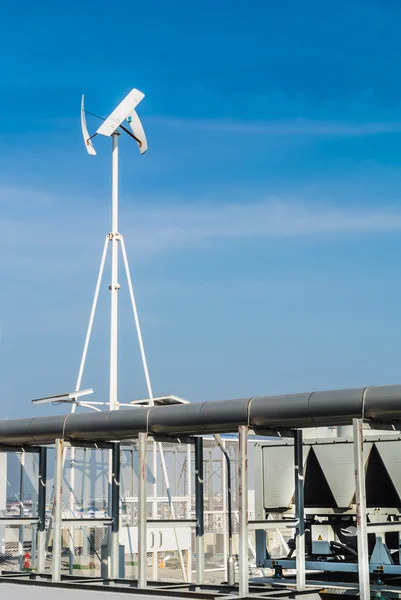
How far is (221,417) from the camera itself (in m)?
16.2

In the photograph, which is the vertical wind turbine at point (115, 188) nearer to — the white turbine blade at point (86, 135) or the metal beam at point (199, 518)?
the white turbine blade at point (86, 135)

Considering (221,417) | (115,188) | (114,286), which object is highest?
(115,188)

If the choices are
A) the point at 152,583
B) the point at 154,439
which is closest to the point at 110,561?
the point at 152,583

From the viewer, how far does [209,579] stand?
2920 centimetres

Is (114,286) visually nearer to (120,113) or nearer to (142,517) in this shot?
A: (120,113)

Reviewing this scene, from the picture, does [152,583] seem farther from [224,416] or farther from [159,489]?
[159,489]

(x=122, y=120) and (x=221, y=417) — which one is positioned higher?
(x=122, y=120)

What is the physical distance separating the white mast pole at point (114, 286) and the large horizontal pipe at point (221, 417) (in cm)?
656

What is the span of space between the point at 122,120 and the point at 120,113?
24 cm

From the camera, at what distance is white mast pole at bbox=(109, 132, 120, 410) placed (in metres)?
26.6

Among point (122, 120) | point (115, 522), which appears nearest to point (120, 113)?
point (122, 120)

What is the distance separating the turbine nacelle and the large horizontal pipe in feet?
39.7

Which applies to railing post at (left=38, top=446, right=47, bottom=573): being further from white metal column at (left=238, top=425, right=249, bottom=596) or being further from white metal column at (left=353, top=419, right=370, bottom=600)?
white metal column at (left=353, top=419, right=370, bottom=600)

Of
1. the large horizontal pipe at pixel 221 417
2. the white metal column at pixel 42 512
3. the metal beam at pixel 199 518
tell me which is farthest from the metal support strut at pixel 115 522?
the metal beam at pixel 199 518
